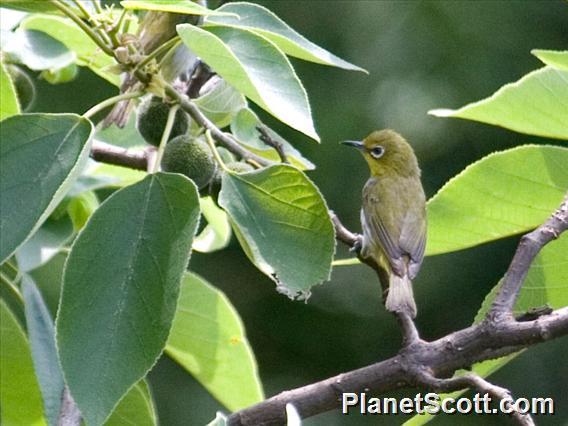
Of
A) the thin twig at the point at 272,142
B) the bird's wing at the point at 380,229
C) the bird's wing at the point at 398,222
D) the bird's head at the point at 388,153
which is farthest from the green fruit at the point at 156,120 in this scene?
the bird's head at the point at 388,153

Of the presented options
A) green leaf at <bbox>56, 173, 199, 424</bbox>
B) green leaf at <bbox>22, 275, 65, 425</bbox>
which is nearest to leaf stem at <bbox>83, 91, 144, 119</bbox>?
green leaf at <bbox>56, 173, 199, 424</bbox>

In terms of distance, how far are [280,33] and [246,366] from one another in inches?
25.3

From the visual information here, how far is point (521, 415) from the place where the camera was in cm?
146

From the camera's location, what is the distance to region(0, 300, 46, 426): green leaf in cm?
200

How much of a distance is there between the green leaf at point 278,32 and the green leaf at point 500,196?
0.79 feet

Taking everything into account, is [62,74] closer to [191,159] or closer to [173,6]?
[191,159]

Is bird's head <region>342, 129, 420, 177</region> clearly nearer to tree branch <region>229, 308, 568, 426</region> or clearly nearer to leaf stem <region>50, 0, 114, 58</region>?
leaf stem <region>50, 0, 114, 58</region>

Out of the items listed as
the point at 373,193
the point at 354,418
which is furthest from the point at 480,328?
the point at 354,418

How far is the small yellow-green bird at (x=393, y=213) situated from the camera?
2.52m

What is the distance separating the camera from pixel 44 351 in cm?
184

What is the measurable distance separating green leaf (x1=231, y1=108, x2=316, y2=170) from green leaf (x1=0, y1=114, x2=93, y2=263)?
1.38 feet

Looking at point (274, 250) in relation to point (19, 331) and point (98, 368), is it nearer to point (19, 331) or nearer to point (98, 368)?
point (98, 368)

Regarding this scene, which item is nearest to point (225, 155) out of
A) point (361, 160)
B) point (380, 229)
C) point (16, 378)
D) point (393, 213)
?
point (16, 378)

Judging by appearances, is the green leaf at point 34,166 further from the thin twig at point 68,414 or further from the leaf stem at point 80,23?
the thin twig at point 68,414
